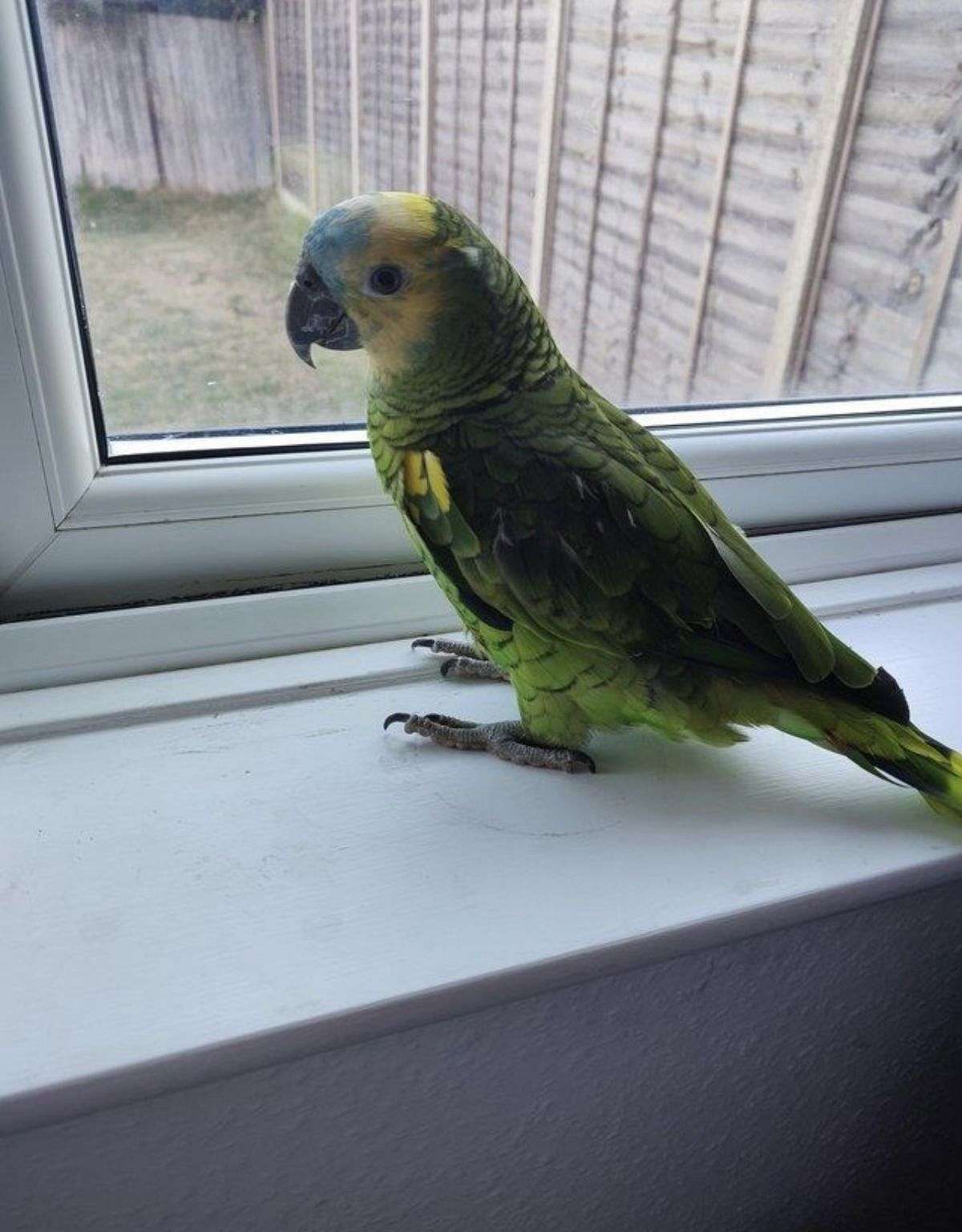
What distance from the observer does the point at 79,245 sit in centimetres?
62

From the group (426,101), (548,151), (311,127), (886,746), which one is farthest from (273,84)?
(886,746)

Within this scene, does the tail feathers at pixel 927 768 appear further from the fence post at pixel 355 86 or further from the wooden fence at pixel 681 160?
the fence post at pixel 355 86

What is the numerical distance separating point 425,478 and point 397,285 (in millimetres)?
121

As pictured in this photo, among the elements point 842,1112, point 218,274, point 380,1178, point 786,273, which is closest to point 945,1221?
point 842,1112

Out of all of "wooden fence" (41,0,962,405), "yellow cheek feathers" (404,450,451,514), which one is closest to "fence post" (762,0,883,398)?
"wooden fence" (41,0,962,405)

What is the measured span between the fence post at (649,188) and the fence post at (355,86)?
276 mm

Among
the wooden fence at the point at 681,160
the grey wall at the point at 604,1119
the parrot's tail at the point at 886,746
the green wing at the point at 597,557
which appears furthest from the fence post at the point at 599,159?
the grey wall at the point at 604,1119

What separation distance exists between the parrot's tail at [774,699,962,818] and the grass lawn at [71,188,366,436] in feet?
1.38

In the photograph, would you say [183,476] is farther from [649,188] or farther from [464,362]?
[649,188]

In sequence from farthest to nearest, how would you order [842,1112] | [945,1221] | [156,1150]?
[945,1221] → [842,1112] → [156,1150]

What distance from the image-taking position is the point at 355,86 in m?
0.71

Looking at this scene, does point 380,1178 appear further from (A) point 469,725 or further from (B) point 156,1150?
(A) point 469,725

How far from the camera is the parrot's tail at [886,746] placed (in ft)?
1.91

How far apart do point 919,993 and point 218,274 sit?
2.63 ft
